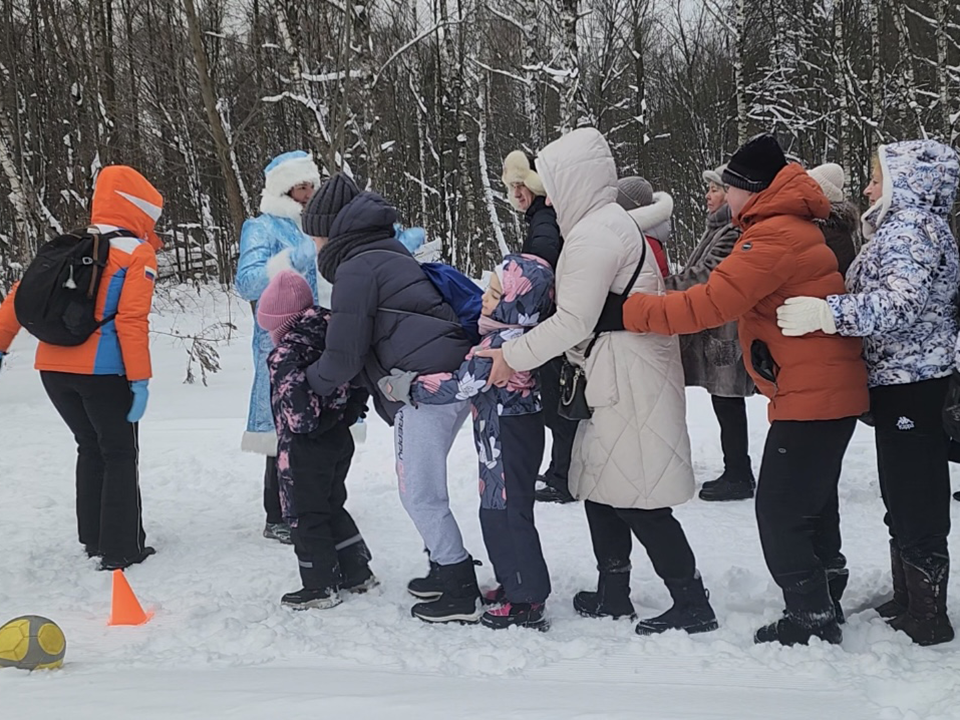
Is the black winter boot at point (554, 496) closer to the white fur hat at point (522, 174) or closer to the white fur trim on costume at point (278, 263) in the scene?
the white fur hat at point (522, 174)

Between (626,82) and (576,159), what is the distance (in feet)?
91.9

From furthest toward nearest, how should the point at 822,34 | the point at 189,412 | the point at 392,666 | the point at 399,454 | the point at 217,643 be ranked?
the point at 822,34, the point at 189,412, the point at 399,454, the point at 217,643, the point at 392,666

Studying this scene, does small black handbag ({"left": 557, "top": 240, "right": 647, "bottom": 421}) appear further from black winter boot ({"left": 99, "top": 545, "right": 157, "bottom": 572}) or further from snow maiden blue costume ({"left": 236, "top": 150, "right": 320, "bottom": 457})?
black winter boot ({"left": 99, "top": 545, "right": 157, "bottom": 572})

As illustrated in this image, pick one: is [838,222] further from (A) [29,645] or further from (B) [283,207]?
(A) [29,645]

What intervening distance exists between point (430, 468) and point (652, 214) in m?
1.98

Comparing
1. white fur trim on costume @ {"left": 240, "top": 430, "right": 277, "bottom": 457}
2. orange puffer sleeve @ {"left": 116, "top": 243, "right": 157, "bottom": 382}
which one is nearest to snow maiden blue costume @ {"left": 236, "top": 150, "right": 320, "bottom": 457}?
white fur trim on costume @ {"left": 240, "top": 430, "right": 277, "bottom": 457}

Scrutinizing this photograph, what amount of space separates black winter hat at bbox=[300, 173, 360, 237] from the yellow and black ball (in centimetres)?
187

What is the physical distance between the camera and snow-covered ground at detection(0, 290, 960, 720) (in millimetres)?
2643

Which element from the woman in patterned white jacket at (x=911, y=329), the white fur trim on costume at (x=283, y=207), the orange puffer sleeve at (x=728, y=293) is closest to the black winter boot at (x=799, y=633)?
the woman in patterned white jacket at (x=911, y=329)

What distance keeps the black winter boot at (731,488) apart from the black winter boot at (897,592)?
5.57ft

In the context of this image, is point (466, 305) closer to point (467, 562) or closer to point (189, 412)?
point (467, 562)

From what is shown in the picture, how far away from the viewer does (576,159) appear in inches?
134

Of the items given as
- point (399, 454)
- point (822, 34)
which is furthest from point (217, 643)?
point (822, 34)

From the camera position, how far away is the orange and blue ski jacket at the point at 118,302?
448cm
